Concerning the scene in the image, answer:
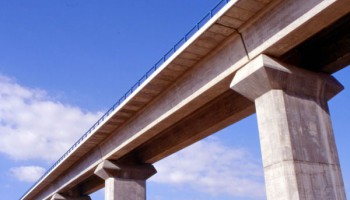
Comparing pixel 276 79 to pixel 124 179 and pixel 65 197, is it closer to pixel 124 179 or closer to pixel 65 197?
pixel 124 179

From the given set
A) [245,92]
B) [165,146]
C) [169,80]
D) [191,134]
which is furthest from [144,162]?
[245,92]

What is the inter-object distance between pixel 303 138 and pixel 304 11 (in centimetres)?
487

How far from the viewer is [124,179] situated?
3169 centimetres

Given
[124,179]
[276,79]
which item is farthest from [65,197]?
[276,79]

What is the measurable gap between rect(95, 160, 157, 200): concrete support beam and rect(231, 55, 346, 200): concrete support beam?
56.6 ft

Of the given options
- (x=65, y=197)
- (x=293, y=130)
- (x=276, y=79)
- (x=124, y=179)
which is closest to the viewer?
(x=293, y=130)

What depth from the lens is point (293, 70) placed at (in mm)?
16250

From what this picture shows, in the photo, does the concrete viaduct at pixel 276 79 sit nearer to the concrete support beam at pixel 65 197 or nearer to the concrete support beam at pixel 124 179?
the concrete support beam at pixel 124 179

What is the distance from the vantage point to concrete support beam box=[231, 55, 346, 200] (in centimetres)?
1445

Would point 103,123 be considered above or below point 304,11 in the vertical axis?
above

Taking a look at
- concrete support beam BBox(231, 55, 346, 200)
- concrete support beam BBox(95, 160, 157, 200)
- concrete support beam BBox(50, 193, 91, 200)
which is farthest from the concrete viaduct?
concrete support beam BBox(50, 193, 91, 200)

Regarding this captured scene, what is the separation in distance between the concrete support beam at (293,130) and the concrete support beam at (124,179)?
17249mm

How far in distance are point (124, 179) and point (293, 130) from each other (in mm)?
19427

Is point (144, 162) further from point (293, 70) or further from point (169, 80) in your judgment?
point (293, 70)
